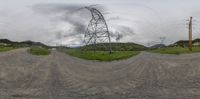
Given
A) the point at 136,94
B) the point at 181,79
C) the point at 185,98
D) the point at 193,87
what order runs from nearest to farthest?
1. the point at 185,98
2. the point at 136,94
3. the point at 193,87
4. the point at 181,79

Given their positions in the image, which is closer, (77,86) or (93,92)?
(93,92)

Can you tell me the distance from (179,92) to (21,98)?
290 inches

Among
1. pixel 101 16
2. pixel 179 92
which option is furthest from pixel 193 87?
pixel 101 16

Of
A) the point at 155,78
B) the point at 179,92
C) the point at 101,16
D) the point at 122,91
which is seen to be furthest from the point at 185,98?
the point at 101,16

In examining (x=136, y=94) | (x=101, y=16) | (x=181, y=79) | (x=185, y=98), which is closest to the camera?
(x=185, y=98)

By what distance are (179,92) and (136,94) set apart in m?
2.14

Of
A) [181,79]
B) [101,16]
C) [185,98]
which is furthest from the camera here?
[101,16]

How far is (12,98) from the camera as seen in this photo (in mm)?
16109

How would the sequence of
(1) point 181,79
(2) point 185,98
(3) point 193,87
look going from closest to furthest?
(2) point 185,98 → (3) point 193,87 → (1) point 181,79

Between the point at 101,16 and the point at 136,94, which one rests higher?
the point at 101,16

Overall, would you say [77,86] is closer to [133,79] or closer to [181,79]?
[133,79]

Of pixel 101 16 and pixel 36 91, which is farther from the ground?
pixel 101 16

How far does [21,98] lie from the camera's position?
16203 mm

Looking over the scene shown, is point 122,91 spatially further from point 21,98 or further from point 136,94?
point 21,98
